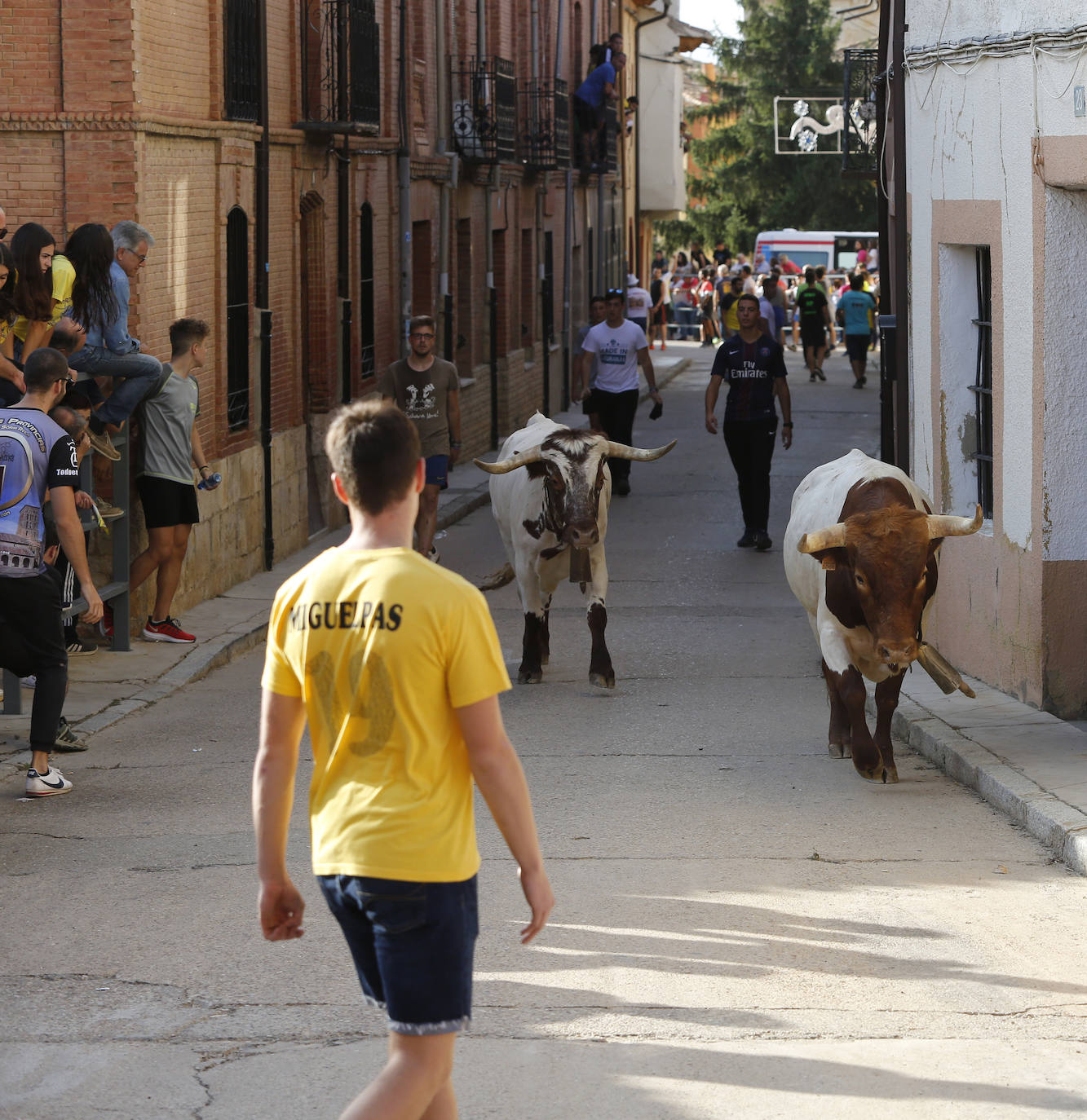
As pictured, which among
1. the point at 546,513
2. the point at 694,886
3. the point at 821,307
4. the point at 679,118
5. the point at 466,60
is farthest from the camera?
the point at 679,118

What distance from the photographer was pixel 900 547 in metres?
8.56

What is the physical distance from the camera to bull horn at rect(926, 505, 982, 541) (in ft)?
28.3

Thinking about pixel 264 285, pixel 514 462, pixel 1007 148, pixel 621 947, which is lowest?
pixel 621 947

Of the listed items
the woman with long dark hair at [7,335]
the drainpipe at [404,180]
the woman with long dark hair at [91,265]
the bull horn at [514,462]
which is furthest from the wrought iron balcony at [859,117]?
the woman with long dark hair at [7,335]

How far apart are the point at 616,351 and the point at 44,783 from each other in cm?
1108

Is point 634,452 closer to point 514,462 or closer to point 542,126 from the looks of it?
point 514,462

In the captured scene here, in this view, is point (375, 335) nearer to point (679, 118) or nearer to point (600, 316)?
point (600, 316)

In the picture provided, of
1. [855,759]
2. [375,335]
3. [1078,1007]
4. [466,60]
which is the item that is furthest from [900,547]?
[466,60]

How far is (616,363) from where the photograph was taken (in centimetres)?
1891

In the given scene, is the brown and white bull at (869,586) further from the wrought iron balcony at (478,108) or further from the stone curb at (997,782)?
the wrought iron balcony at (478,108)

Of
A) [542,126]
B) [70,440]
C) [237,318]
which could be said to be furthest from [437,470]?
[542,126]

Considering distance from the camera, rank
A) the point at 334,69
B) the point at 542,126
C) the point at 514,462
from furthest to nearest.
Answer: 1. the point at 542,126
2. the point at 334,69
3. the point at 514,462

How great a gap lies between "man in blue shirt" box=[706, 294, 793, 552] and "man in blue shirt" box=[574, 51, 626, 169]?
16851mm

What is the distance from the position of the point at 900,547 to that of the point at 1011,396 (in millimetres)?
2336
